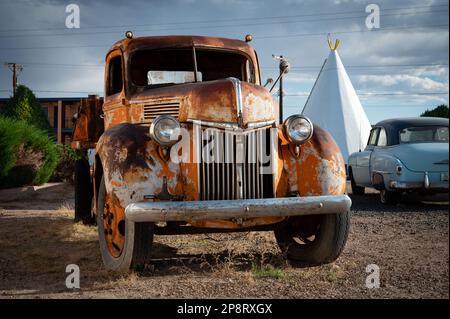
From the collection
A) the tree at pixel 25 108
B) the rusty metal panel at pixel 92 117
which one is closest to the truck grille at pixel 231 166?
the rusty metal panel at pixel 92 117

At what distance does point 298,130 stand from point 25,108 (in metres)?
18.7

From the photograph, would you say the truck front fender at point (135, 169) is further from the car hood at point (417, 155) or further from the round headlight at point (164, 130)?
the car hood at point (417, 155)

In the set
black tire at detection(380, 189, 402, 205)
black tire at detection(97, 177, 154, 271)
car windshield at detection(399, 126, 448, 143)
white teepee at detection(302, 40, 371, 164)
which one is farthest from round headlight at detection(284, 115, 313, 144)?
white teepee at detection(302, 40, 371, 164)

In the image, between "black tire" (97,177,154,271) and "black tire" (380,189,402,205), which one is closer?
"black tire" (97,177,154,271)

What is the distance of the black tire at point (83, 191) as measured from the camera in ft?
24.7

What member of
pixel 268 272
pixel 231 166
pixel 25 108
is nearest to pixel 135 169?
pixel 231 166

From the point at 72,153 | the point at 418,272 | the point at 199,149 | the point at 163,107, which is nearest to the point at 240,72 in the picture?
the point at 163,107

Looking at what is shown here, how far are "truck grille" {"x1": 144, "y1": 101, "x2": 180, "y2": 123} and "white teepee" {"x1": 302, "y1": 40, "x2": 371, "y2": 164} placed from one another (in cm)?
1487

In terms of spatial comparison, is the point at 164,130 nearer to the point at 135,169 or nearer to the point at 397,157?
the point at 135,169

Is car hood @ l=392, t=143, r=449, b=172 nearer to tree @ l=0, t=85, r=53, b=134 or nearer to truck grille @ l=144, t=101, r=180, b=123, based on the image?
truck grille @ l=144, t=101, r=180, b=123

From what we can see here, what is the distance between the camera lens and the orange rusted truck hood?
15.2ft

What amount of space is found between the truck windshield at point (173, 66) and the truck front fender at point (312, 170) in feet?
5.29

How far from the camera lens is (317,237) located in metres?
5.14

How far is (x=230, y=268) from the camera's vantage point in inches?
195
